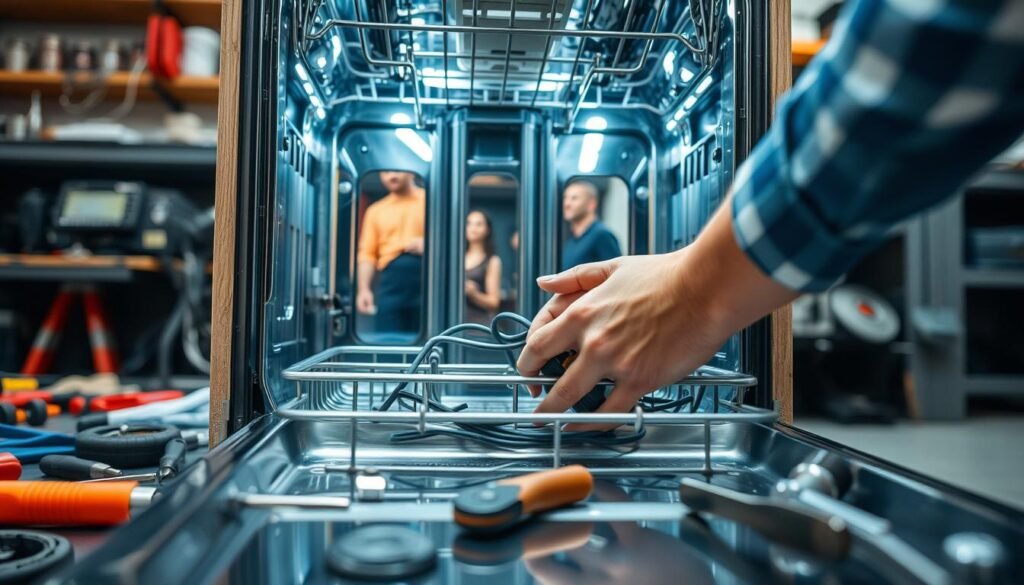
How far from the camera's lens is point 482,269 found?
985 millimetres

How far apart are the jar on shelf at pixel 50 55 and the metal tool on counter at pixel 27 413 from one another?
5.57 ft

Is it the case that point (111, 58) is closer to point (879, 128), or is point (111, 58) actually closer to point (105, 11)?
point (105, 11)

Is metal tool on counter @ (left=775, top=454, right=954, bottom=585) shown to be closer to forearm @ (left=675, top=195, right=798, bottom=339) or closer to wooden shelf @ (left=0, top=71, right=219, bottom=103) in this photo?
forearm @ (left=675, top=195, right=798, bottom=339)

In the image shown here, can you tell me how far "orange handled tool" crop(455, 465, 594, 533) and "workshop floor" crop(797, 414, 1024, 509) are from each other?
96cm

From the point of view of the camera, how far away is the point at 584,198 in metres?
0.94

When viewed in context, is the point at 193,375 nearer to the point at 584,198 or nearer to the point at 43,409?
the point at 43,409

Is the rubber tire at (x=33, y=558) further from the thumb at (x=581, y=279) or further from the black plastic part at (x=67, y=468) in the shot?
the thumb at (x=581, y=279)

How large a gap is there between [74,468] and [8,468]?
0.17 feet

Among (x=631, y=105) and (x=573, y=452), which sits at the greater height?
(x=631, y=105)

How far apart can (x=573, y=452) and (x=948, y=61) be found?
0.40m

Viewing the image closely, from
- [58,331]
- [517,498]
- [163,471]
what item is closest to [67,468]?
[163,471]

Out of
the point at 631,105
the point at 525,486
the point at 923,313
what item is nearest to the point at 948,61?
the point at 525,486

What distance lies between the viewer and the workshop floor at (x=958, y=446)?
132cm

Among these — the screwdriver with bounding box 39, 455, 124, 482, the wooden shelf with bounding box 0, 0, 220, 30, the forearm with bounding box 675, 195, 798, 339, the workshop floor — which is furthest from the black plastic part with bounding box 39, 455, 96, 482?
the wooden shelf with bounding box 0, 0, 220, 30
